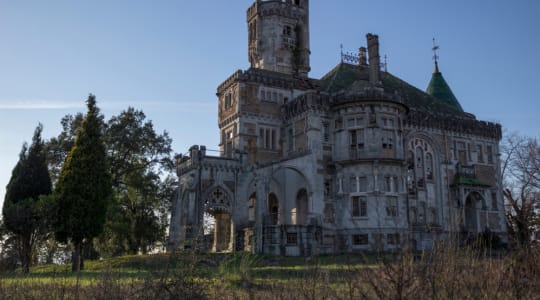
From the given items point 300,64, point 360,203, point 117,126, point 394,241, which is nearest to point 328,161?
point 360,203

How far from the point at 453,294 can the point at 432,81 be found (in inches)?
2062

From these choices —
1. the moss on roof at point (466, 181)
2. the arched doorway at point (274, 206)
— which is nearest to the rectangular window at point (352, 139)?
the arched doorway at point (274, 206)

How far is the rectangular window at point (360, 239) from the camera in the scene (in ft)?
Result: 123

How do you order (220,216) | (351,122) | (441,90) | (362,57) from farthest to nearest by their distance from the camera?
1. (441,90)
2. (362,57)
3. (220,216)
4. (351,122)

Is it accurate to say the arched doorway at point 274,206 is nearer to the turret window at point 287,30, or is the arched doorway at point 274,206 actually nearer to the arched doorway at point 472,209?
the arched doorway at point 472,209

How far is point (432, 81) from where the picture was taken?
56.8 meters

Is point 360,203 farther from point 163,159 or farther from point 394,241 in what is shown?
point 163,159

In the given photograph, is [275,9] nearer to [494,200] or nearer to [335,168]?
[335,168]

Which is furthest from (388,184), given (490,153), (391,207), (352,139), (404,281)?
(404,281)

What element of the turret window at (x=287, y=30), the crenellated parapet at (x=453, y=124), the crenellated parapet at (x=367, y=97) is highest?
the turret window at (x=287, y=30)

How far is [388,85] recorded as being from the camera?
47844 mm

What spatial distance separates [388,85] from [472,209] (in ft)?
44.1

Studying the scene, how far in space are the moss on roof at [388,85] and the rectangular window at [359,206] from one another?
34.3 ft

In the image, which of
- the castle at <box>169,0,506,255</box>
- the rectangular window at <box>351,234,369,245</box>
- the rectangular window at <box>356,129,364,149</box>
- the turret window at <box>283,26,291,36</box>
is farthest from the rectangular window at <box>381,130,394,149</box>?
the turret window at <box>283,26,291,36</box>
